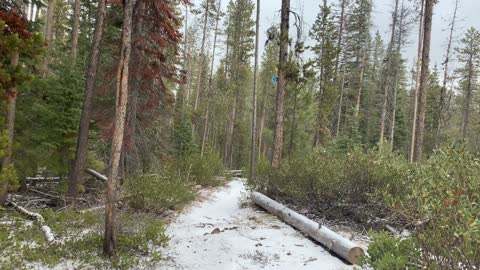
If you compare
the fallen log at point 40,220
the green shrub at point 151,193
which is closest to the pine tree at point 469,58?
the green shrub at point 151,193

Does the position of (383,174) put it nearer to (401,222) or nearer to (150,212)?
(401,222)

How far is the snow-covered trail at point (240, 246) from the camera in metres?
5.56

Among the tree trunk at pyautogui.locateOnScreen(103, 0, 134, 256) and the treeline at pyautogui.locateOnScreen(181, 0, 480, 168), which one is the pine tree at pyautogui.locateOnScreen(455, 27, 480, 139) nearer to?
the treeline at pyautogui.locateOnScreen(181, 0, 480, 168)

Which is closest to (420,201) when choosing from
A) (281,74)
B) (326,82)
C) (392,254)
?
(392,254)

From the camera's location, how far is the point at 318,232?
662cm

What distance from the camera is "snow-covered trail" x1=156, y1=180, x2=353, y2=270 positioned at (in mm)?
5559

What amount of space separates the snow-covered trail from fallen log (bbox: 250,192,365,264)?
14 centimetres

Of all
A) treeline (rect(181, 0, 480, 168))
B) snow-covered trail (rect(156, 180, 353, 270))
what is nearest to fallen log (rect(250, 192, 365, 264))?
snow-covered trail (rect(156, 180, 353, 270))

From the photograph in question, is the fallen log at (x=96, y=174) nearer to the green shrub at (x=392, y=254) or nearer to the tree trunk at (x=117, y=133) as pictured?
the tree trunk at (x=117, y=133)

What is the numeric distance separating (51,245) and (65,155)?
4907 millimetres

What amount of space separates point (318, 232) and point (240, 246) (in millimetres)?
1604

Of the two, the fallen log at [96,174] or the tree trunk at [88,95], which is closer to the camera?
the tree trunk at [88,95]

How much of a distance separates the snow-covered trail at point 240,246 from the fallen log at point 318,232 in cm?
14

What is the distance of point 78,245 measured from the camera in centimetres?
Result: 555
